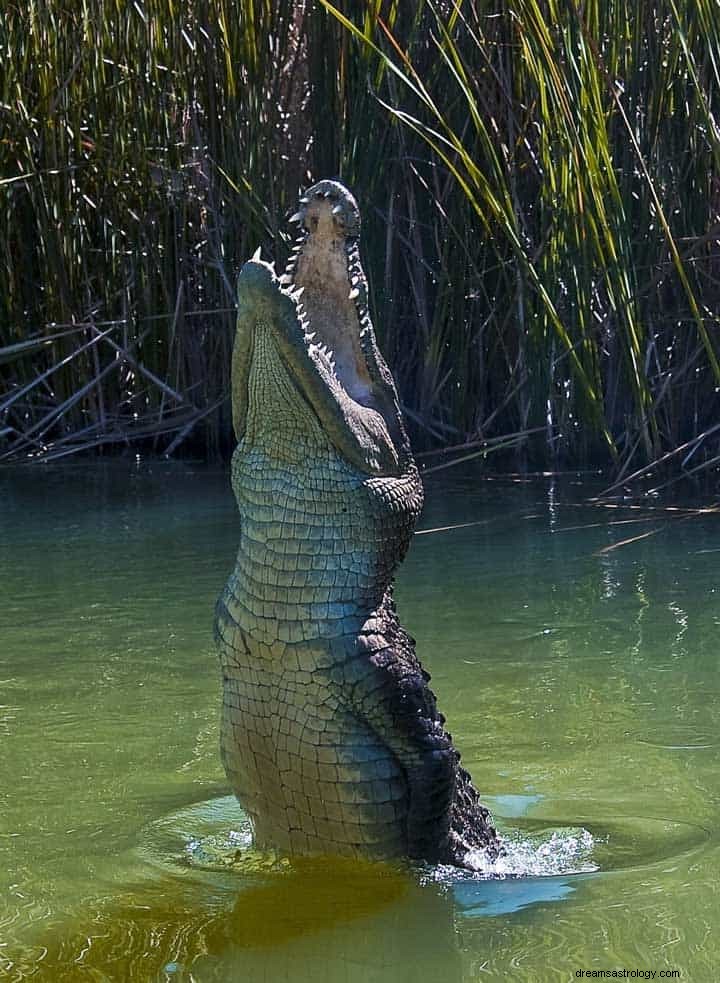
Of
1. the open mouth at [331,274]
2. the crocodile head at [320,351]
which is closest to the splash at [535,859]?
the crocodile head at [320,351]

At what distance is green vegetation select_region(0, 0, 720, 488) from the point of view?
729 centimetres

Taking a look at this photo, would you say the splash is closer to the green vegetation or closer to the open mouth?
the open mouth

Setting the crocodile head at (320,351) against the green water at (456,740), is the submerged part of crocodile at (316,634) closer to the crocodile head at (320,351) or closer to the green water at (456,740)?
the crocodile head at (320,351)

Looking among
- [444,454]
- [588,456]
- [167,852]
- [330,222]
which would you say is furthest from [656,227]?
[167,852]

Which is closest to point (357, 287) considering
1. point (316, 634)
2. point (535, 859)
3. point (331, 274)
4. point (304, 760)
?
point (331, 274)

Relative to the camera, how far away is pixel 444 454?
8.77 m

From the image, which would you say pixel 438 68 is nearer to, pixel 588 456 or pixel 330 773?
pixel 588 456

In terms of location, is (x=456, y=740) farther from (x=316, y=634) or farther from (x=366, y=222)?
(x=366, y=222)

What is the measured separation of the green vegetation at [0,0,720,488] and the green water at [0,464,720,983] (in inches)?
33.4

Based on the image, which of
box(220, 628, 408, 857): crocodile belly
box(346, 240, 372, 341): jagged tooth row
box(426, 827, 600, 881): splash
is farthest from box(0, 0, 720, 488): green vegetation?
box(220, 628, 408, 857): crocodile belly

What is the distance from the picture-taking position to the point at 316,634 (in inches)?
123

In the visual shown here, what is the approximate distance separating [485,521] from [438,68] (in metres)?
→ 2.40

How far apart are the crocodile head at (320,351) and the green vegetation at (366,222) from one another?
8.72 ft

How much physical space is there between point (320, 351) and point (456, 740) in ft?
4.99
